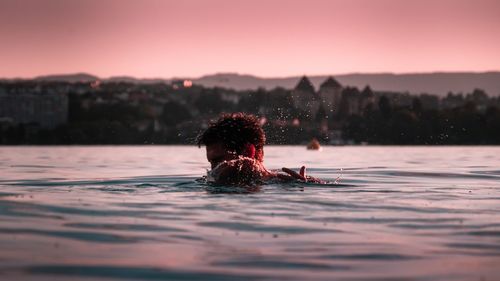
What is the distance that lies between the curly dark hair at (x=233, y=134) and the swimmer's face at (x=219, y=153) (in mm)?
56

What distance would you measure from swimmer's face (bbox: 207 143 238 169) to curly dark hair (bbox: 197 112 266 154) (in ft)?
0.18

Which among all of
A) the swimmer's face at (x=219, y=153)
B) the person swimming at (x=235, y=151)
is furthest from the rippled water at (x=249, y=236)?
the swimmer's face at (x=219, y=153)

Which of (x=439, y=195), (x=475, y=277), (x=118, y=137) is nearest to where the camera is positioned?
(x=475, y=277)

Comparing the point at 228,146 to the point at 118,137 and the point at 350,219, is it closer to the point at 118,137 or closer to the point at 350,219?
the point at 350,219

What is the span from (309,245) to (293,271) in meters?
1.25

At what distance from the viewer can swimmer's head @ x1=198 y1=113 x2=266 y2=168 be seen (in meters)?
14.6

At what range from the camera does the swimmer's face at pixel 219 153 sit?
14609 millimetres

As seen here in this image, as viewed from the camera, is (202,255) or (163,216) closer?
(202,255)

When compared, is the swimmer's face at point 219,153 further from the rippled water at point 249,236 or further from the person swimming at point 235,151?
the rippled water at point 249,236

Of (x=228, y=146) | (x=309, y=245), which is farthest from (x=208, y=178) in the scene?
(x=309, y=245)

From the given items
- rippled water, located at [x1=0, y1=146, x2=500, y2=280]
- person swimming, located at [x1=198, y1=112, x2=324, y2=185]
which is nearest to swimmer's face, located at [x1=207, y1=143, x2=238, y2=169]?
person swimming, located at [x1=198, y1=112, x2=324, y2=185]

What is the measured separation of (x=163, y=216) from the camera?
1041cm

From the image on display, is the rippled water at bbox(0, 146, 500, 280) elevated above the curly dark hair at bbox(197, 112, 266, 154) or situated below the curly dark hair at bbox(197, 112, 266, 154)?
below

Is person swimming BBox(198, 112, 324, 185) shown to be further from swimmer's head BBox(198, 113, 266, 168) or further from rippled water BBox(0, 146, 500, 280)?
rippled water BBox(0, 146, 500, 280)
